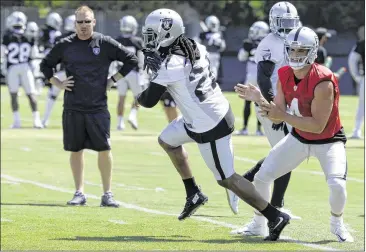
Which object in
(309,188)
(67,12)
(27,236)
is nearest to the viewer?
(27,236)

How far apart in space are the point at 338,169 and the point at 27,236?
268cm

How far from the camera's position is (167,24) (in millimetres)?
9547

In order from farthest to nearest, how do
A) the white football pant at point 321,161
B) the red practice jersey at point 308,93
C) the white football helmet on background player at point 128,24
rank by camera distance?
1. the white football helmet on background player at point 128,24
2. the white football pant at point 321,161
3. the red practice jersey at point 308,93

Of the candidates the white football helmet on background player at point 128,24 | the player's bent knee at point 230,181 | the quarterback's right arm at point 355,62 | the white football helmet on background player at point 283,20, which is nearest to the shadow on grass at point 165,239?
the player's bent knee at point 230,181

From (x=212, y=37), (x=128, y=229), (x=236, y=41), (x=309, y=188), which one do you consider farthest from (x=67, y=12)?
(x=128, y=229)

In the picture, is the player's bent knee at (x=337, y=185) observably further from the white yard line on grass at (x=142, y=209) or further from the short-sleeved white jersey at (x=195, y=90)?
the short-sleeved white jersey at (x=195, y=90)

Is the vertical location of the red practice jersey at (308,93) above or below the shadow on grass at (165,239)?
above

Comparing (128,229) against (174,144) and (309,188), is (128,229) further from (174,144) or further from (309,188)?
(309,188)

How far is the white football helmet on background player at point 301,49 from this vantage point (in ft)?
29.5

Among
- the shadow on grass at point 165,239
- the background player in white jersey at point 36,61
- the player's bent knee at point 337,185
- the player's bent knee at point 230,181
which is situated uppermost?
the player's bent knee at point 337,185

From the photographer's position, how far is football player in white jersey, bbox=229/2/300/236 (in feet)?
34.5

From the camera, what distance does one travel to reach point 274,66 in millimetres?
10891

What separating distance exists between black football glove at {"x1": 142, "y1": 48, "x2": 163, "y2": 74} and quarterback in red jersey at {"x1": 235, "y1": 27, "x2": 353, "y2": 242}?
30.4 inches

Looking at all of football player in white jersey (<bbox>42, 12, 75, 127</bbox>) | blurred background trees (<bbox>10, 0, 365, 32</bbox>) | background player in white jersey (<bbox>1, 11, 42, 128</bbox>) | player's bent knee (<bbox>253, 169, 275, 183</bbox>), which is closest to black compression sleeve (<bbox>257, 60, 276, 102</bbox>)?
player's bent knee (<bbox>253, 169, 275, 183</bbox>)
